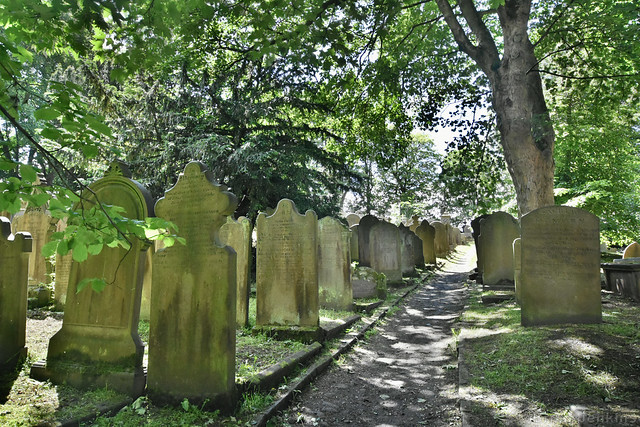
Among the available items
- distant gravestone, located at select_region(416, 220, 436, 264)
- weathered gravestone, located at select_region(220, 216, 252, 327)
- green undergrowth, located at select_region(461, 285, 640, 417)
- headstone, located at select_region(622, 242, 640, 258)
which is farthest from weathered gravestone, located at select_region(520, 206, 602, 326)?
distant gravestone, located at select_region(416, 220, 436, 264)

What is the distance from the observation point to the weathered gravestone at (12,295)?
4.11 m

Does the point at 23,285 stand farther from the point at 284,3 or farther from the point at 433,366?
the point at 433,366

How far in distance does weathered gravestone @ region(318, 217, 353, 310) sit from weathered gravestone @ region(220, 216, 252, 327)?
7.58 ft

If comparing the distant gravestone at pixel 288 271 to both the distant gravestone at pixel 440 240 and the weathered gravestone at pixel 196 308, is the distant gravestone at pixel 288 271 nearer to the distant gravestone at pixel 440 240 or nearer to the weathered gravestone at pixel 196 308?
the weathered gravestone at pixel 196 308

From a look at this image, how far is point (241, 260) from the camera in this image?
7.09m

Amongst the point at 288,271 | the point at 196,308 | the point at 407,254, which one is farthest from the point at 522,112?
the point at 407,254

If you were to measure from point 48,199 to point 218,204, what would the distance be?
202 centimetres

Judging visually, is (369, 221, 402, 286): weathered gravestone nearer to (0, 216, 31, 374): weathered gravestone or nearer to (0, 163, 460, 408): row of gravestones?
(0, 163, 460, 408): row of gravestones

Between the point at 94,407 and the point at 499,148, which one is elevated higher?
the point at 499,148

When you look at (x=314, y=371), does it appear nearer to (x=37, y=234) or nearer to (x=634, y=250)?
(x=37, y=234)

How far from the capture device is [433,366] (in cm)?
561

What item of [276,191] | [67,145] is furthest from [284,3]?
[276,191]

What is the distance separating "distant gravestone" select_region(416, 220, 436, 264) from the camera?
19.8 metres

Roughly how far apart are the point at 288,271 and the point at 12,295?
355cm
